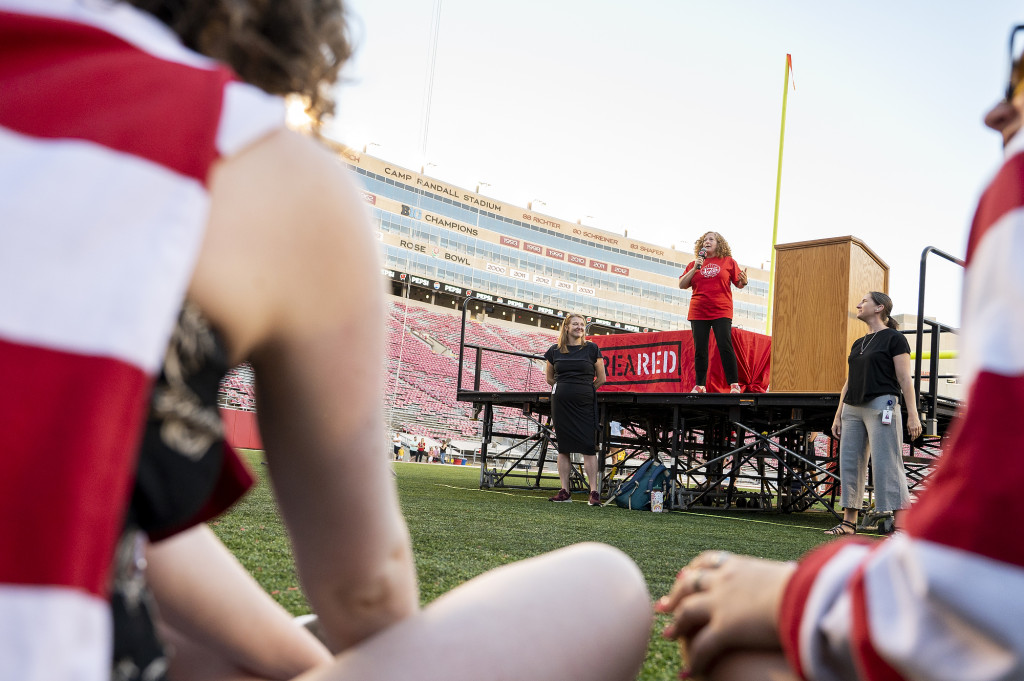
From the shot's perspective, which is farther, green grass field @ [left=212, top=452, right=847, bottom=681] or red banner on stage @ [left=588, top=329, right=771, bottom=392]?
red banner on stage @ [left=588, top=329, right=771, bottom=392]

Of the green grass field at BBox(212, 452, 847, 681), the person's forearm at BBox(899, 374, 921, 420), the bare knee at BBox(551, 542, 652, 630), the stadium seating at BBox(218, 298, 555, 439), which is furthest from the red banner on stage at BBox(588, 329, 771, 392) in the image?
the stadium seating at BBox(218, 298, 555, 439)

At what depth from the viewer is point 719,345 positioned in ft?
23.4

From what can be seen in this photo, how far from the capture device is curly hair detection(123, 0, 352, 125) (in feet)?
1.77

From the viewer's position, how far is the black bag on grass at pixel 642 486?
6.14 m

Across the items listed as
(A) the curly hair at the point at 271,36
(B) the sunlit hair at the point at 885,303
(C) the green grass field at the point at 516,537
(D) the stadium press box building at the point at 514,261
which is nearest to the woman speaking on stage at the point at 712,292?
(C) the green grass field at the point at 516,537

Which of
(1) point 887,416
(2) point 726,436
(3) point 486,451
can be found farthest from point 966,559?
(2) point 726,436

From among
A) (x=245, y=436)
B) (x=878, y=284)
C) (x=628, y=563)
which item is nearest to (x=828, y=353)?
(x=878, y=284)

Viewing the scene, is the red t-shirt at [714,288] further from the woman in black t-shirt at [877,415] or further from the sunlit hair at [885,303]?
the woman in black t-shirt at [877,415]

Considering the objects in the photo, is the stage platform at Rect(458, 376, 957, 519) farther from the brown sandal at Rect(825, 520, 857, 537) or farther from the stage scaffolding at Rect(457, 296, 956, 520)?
the brown sandal at Rect(825, 520, 857, 537)

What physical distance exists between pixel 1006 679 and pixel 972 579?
0.19 ft

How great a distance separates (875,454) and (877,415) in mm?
229

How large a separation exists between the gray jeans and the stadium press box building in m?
36.4

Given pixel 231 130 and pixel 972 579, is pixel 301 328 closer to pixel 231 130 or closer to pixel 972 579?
pixel 231 130

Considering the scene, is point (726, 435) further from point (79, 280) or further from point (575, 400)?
point (79, 280)
